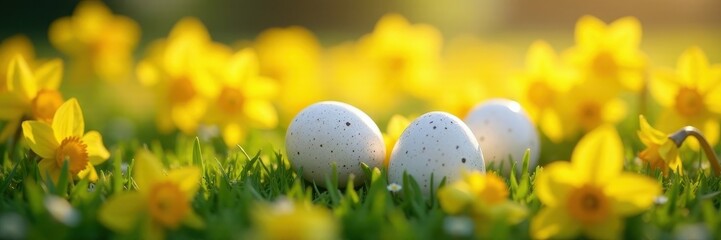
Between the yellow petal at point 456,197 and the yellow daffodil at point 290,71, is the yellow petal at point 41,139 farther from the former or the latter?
the yellow daffodil at point 290,71

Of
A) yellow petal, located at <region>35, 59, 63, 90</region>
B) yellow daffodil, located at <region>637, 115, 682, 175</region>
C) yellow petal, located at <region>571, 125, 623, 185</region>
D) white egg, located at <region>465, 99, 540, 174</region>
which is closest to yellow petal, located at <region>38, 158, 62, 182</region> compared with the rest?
yellow petal, located at <region>35, 59, 63, 90</region>

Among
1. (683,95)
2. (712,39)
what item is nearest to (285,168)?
(683,95)

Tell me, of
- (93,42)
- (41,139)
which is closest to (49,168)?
(41,139)

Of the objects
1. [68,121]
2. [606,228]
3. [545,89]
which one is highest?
[545,89]

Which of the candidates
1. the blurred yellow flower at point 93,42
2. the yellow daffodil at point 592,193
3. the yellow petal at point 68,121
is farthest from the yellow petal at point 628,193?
the blurred yellow flower at point 93,42

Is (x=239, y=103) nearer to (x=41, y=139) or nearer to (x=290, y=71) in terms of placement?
(x=41, y=139)
